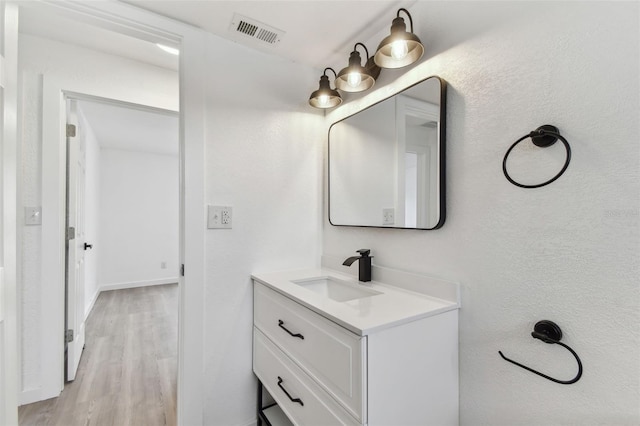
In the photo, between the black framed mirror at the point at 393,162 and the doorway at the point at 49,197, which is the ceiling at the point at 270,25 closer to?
the doorway at the point at 49,197

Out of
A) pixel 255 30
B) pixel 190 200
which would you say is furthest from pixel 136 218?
pixel 255 30

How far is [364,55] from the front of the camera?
1.55 m

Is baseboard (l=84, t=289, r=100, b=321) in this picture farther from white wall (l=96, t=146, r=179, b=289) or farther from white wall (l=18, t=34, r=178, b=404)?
white wall (l=18, t=34, r=178, b=404)

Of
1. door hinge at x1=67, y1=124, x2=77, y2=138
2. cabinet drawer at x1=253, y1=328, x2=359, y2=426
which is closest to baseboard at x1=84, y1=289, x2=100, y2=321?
door hinge at x1=67, y1=124, x2=77, y2=138

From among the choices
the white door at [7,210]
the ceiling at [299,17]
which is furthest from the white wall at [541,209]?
the white door at [7,210]

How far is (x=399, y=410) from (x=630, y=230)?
823 millimetres

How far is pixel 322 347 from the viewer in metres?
1.05

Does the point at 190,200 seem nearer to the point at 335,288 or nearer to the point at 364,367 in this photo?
the point at 335,288

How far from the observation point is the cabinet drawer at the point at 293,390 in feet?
3.33

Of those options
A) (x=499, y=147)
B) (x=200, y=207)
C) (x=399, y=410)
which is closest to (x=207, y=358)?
(x=200, y=207)

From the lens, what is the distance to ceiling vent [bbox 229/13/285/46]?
1408 millimetres

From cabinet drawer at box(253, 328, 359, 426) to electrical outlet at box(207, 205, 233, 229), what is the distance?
0.60 m

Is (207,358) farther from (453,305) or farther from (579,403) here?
(579,403)

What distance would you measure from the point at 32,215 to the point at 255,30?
68.3 inches
